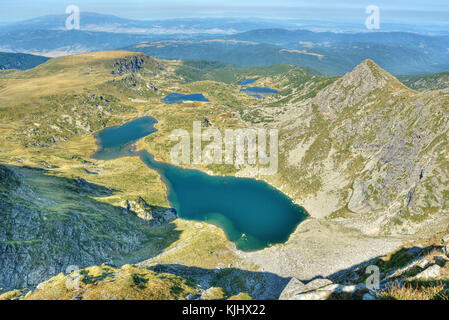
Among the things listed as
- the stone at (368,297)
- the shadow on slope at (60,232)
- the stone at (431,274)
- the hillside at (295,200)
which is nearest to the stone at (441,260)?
the stone at (431,274)

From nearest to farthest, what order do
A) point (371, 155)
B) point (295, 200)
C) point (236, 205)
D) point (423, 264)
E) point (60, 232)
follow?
1. point (423, 264)
2. point (60, 232)
3. point (371, 155)
4. point (236, 205)
5. point (295, 200)

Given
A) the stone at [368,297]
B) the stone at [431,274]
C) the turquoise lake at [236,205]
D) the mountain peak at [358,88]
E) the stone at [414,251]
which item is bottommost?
the turquoise lake at [236,205]

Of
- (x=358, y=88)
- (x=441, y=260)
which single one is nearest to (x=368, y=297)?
(x=441, y=260)

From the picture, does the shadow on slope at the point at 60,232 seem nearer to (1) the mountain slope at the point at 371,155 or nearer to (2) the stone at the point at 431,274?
(2) the stone at the point at 431,274

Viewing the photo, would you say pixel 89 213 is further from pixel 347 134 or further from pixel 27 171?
pixel 347 134

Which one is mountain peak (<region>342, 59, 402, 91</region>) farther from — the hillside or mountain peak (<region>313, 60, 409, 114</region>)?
the hillside

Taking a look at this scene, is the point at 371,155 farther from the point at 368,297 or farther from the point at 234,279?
the point at 368,297

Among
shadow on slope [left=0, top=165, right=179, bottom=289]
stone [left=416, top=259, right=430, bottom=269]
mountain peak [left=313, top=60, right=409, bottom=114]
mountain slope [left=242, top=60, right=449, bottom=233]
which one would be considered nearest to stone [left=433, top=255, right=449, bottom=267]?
stone [left=416, top=259, right=430, bottom=269]

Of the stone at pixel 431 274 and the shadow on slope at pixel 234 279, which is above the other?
the stone at pixel 431 274

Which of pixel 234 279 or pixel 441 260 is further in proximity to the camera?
pixel 234 279
